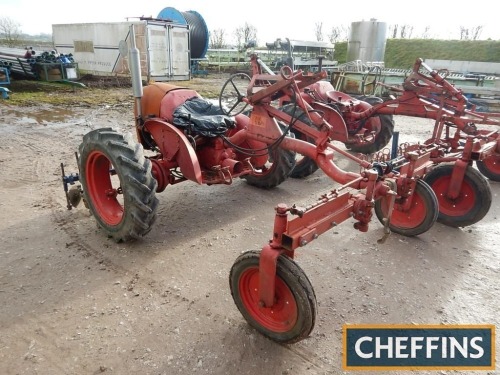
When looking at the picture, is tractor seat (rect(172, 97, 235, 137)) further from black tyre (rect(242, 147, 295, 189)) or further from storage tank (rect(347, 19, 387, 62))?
storage tank (rect(347, 19, 387, 62))

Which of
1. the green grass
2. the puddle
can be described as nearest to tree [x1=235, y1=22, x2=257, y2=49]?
the green grass

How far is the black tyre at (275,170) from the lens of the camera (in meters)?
4.52

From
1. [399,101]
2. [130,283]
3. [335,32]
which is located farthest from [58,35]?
[335,32]

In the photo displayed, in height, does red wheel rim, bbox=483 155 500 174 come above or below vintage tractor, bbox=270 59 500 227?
below

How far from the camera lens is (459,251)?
3.44m

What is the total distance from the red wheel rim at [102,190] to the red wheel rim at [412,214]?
8.39 ft

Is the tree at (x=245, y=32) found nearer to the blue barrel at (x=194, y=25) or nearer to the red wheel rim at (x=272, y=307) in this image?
Answer: the blue barrel at (x=194, y=25)

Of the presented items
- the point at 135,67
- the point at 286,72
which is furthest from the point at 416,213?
the point at 135,67

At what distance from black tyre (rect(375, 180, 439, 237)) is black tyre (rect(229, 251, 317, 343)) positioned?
63.6 inches

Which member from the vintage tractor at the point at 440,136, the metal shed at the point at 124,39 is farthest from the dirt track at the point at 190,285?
the metal shed at the point at 124,39

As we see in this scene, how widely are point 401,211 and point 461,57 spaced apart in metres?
19.4

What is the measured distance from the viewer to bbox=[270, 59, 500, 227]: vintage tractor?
367cm

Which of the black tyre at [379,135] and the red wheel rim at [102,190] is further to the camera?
the black tyre at [379,135]

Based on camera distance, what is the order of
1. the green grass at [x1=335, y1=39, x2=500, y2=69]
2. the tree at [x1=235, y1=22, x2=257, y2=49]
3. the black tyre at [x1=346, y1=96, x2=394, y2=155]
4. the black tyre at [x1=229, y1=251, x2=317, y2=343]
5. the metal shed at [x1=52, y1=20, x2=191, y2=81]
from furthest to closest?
the tree at [x1=235, y1=22, x2=257, y2=49] → the green grass at [x1=335, y1=39, x2=500, y2=69] → the metal shed at [x1=52, y1=20, x2=191, y2=81] → the black tyre at [x1=346, y1=96, x2=394, y2=155] → the black tyre at [x1=229, y1=251, x2=317, y2=343]
